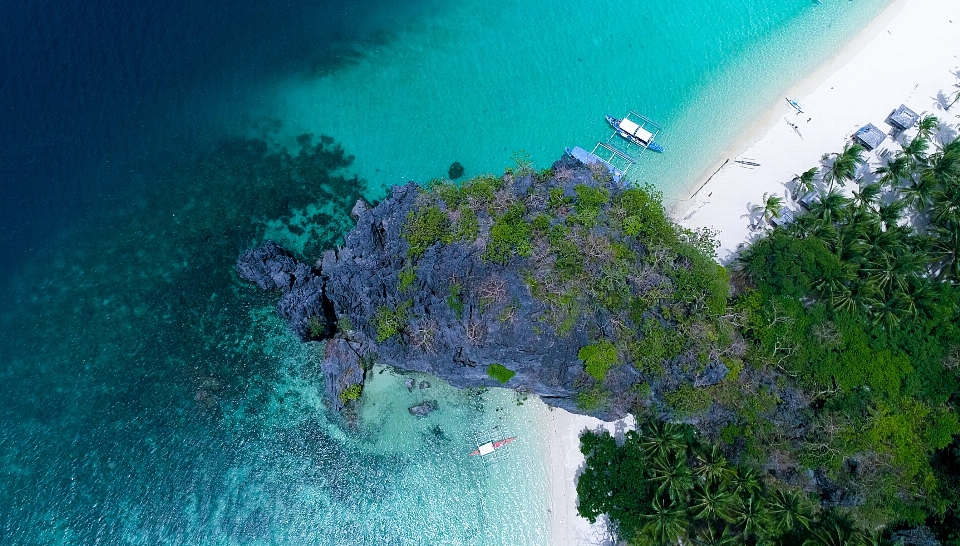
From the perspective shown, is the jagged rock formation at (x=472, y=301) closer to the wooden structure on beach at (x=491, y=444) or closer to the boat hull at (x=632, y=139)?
the wooden structure on beach at (x=491, y=444)

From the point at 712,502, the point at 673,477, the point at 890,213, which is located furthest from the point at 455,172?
the point at 890,213

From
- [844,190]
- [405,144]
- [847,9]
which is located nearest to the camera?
[844,190]

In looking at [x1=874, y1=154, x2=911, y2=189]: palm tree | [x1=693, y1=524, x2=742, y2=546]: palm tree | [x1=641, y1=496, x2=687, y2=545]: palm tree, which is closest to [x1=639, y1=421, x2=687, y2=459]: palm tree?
[x1=641, y1=496, x2=687, y2=545]: palm tree

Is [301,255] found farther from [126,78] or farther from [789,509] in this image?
[789,509]

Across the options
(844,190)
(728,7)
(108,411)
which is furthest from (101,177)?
(844,190)

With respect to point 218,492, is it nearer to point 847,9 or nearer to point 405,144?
point 405,144
